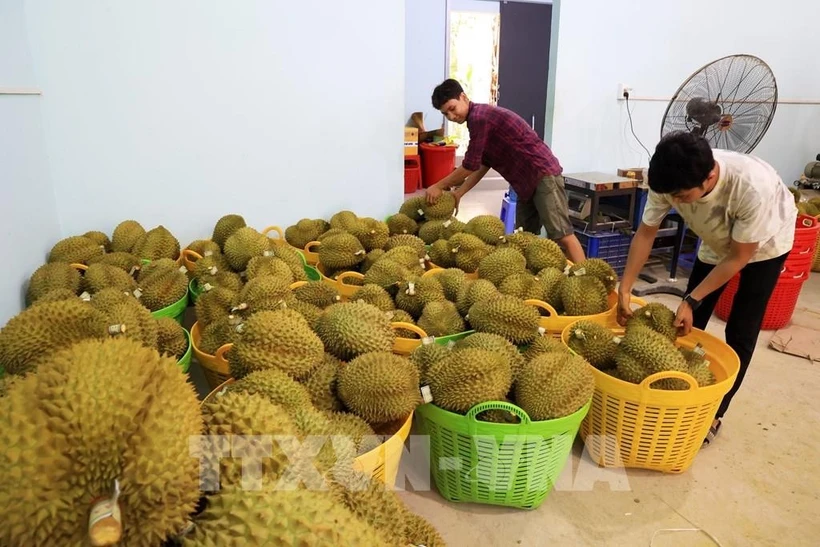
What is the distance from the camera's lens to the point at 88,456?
2.63ft

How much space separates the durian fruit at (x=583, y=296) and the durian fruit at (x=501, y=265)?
239mm

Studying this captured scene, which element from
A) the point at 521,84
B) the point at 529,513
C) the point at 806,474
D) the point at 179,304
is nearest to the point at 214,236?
the point at 179,304

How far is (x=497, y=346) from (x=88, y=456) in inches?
49.3

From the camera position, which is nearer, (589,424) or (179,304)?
(589,424)

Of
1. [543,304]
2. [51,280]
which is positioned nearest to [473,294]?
[543,304]

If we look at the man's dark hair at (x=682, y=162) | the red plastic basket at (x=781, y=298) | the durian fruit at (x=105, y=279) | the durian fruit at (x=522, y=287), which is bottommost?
the red plastic basket at (x=781, y=298)

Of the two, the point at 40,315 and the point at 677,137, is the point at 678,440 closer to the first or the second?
the point at 677,137

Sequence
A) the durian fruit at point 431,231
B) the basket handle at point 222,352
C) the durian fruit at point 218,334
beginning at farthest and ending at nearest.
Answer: the durian fruit at point 431,231 < the durian fruit at point 218,334 < the basket handle at point 222,352

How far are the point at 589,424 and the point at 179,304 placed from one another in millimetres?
1801

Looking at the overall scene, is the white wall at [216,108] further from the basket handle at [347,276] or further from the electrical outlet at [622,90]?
the electrical outlet at [622,90]

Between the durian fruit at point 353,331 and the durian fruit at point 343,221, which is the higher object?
the durian fruit at point 343,221

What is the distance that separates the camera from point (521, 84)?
25.9ft

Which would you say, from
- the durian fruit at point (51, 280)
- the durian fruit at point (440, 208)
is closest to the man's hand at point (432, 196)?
the durian fruit at point (440, 208)

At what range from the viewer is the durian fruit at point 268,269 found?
7.35 feet
